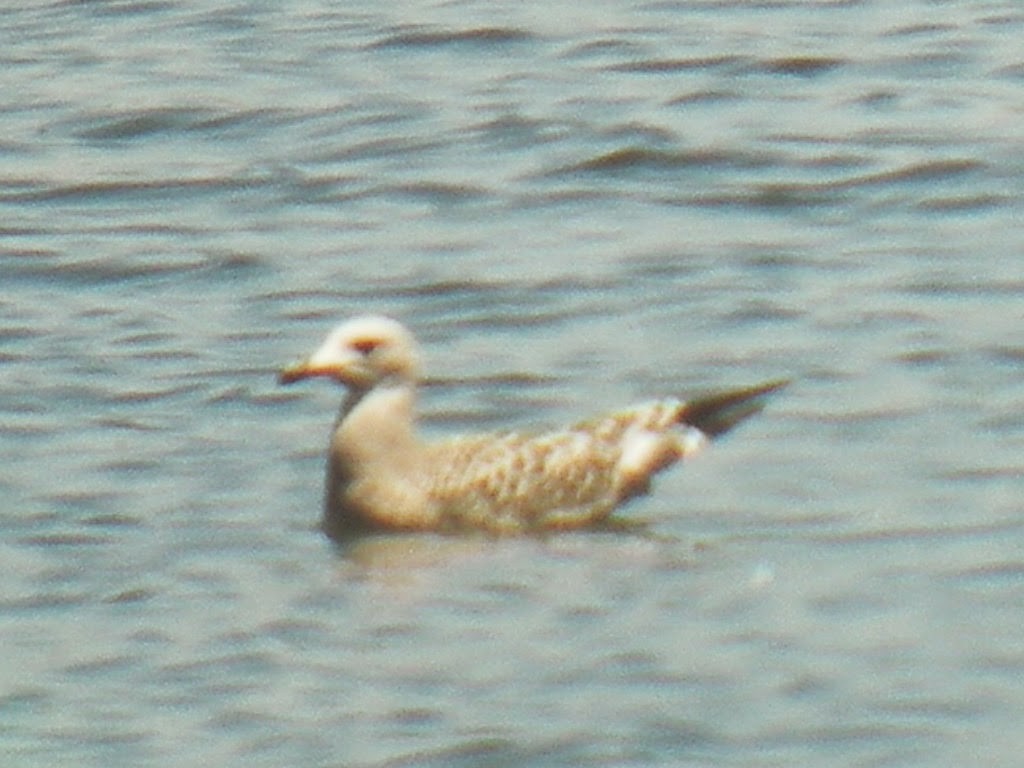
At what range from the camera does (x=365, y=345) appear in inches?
525

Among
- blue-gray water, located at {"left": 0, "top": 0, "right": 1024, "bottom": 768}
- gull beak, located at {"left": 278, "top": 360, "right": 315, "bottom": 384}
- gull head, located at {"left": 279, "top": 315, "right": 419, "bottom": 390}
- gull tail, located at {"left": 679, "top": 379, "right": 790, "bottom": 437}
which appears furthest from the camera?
gull tail, located at {"left": 679, "top": 379, "right": 790, "bottom": 437}

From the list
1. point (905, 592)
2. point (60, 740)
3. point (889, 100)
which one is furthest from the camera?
point (889, 100)

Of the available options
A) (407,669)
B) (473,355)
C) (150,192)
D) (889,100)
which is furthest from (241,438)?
(889,100)

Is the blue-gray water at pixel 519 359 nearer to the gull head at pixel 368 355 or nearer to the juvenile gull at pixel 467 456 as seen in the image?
the juvenile gull at pixel 467 456

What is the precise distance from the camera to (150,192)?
1823 cm

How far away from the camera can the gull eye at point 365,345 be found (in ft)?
43.8

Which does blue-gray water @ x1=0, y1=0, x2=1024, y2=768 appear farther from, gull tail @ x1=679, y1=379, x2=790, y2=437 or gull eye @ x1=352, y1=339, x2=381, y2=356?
gull eye @ x1=352, y1=339, x2=381, y2=356

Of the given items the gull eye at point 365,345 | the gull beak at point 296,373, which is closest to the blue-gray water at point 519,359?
the gull beak at point 296,373

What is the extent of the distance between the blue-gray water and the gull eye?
558 mm

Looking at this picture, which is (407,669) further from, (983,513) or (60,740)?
(983,513)

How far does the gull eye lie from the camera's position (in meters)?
13.3

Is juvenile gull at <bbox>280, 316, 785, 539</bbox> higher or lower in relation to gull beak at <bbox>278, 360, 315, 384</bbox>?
lower

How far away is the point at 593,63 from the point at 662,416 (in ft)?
24.8

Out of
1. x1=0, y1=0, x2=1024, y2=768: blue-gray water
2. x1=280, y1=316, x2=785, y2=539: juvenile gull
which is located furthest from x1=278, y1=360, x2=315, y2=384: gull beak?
x1=0, y1=0, x2=1024, y2=768: blue-gray water
